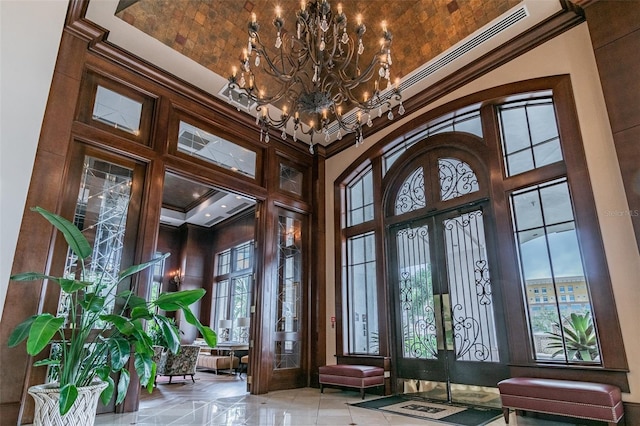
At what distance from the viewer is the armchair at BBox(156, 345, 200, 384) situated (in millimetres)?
7133

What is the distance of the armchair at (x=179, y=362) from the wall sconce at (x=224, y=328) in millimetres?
2908

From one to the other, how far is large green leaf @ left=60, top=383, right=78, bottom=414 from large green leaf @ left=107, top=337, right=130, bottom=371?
421 mm

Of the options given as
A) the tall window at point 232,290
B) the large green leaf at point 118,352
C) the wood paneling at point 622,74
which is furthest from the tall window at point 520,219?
the tall window at point 232,290

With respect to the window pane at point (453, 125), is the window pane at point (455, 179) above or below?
below

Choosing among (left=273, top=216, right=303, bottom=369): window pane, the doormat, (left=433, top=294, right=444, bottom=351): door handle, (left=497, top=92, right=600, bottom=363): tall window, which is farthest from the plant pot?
(left=497, top=92, right=600, bottom=363): tall window

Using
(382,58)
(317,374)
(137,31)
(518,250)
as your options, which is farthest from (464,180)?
(137,31)

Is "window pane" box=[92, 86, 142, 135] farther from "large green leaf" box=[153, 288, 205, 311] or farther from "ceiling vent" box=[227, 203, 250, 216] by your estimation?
"ceiling vent" box=[227, 203, 250, 216]

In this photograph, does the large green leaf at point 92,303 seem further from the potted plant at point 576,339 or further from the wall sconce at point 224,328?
the wall sconce at point 224,328

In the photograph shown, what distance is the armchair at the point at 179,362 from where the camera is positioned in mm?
7133

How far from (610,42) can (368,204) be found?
391cm

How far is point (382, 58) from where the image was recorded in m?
3.62

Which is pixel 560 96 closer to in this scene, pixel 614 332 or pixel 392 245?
pixel 614 332

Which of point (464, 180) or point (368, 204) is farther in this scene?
point (368, 204)

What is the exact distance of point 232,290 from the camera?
1119cm
